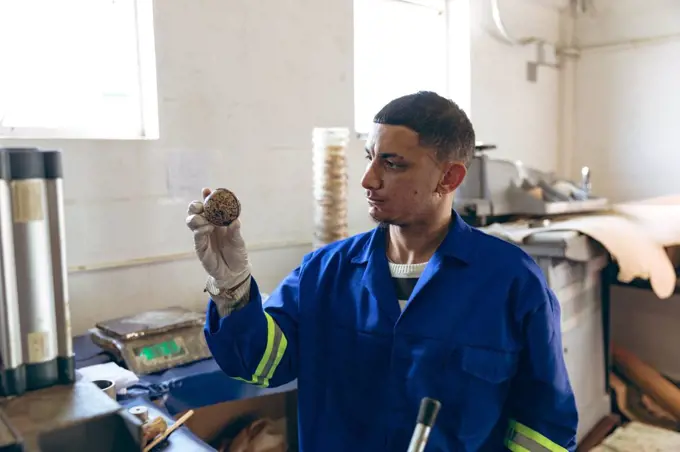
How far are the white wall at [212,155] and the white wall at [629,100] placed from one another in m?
1.84

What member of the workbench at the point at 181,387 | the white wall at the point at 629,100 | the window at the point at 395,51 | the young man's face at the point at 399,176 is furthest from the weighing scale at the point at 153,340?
the white wall at the point at 629,100

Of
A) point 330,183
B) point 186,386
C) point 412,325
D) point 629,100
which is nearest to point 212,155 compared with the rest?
point 330,183

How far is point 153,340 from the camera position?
166 centimetres

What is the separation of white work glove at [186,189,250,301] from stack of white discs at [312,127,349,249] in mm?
1118

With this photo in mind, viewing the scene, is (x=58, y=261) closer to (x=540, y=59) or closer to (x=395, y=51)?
(x=395, y=51)

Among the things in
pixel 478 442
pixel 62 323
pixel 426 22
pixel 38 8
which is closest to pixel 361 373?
pixel 478 442

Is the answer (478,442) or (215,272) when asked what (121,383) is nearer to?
(215,272)

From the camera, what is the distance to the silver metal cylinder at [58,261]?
1055mm

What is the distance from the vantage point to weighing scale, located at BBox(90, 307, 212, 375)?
1.60 meters

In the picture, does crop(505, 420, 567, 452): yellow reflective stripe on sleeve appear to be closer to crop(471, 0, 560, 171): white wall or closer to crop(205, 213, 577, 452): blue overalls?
crop(205, 213, 577, 452): blue overalls

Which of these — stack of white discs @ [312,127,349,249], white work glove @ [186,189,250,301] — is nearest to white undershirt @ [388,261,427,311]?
white work glove @ [186,189,250,301]

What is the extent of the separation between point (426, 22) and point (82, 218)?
209 centimetres

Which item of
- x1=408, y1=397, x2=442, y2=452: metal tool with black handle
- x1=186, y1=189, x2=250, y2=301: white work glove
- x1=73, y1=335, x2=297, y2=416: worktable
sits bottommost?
x1=73, y1=335, x2=297, y2=416: worktable

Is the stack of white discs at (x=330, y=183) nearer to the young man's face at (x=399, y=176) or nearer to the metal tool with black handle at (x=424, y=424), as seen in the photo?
the young man's face at (x=399, y=176)
